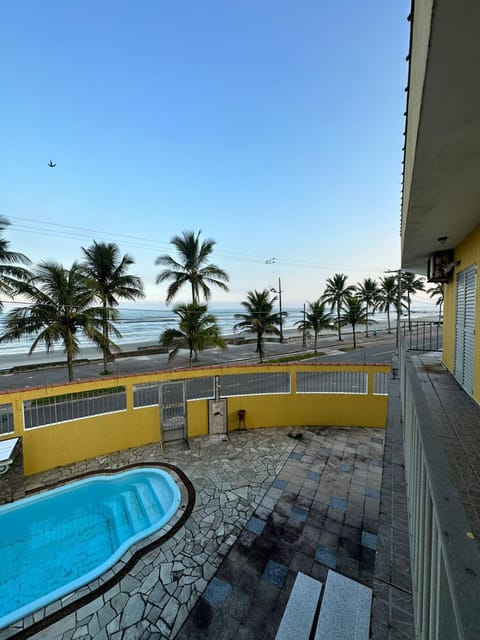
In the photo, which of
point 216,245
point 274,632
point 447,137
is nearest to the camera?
point 447,137

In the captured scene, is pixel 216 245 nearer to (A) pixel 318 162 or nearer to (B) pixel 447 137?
(A) pixel 318 162

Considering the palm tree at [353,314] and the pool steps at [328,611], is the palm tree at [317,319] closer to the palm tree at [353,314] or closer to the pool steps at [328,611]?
the palm tree at [353,314]

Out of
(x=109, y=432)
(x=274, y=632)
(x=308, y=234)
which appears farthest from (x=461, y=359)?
(x=308, y=234)

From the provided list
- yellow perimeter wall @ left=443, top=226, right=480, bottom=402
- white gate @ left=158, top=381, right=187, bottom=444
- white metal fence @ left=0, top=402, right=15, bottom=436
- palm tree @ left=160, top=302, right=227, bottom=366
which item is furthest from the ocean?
yellow perimeter wall @ left=443, top=226, right=480, bottom=402

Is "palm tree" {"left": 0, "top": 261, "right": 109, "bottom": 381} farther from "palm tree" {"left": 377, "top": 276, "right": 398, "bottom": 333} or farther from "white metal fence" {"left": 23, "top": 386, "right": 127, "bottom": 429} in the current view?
"palm tree" {"left": 377, "top": 276, "right": 398, "bottom": 333}

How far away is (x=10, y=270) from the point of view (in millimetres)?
12203

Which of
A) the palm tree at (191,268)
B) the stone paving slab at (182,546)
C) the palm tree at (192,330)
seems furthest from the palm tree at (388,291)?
the stone paving slab at (182,546)

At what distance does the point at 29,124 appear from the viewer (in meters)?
9.19

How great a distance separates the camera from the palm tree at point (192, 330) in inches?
655

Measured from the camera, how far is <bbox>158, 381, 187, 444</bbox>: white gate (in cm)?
738

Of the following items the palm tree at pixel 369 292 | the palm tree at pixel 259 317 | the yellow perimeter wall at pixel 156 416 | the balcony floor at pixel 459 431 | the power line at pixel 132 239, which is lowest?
the yellow perimeter wall at pixel 156 416

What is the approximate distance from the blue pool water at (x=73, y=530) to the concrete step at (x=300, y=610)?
7.69 feet

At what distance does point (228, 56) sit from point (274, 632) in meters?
12.9

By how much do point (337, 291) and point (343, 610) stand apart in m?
30.1
